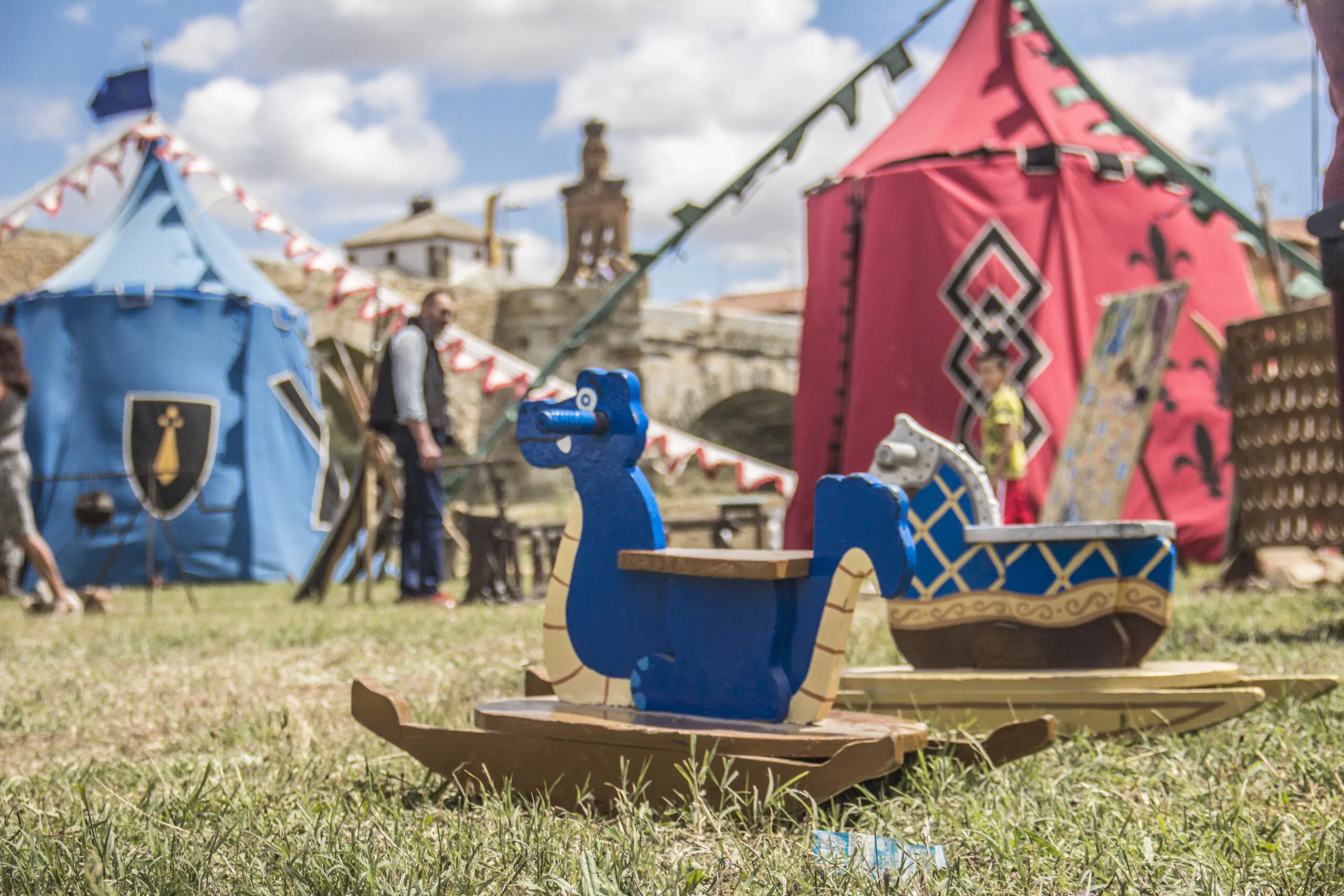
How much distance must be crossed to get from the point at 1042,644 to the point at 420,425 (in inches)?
159

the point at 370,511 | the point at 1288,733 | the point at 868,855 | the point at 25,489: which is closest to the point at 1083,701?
the point at 1288,733

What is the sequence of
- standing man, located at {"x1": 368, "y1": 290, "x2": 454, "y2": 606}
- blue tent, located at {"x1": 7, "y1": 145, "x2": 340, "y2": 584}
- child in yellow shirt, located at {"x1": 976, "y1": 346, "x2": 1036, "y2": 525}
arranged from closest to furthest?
child in yellow shirt, located at {"x1": 976, "y1": 346, "x2": 1036, "y2": 525} < standing man, located at {"x1": 368, "y1": 290, "x2": 454, "y2": 606} < blue tent, located at {"x1": 7, "y1": 145, "x2": 340, "y2": 584}

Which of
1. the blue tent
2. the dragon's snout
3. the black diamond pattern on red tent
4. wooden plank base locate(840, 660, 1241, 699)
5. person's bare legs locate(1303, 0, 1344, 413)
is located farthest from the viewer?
the blue tent

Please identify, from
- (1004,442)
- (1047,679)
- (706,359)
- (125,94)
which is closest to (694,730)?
(1047,679)

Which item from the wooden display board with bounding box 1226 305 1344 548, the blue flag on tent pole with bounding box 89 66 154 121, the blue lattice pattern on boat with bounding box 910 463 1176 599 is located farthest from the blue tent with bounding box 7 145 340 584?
the blue lattice pattern on boat with bounding box 910 463 1176 599

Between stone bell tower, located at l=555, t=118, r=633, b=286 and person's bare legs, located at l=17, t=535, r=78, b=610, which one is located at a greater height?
stone bell tower, located at l=555, t=118, r=633, b=286

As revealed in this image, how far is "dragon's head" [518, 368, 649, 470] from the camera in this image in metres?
2.31

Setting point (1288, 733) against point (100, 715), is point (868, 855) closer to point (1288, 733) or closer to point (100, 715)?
point (1288, 733)

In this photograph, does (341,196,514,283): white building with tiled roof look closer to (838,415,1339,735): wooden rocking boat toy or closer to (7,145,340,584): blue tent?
(7,145,340,584): blue tent

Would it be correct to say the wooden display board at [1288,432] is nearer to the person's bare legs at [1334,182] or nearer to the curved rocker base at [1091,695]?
the curved rocker base at [1091,695]

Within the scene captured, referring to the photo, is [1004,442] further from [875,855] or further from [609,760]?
[875,855]

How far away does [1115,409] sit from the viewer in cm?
538

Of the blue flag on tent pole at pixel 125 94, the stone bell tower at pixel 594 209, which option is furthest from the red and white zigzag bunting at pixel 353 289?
the stone bell tower at pixel 594 209

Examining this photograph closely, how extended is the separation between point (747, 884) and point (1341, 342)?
36.7 inches
